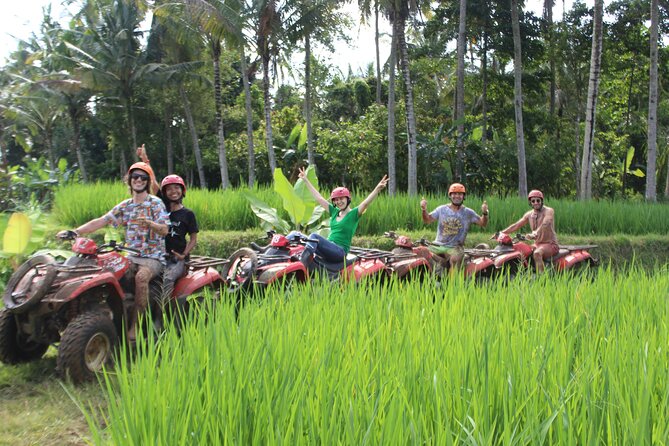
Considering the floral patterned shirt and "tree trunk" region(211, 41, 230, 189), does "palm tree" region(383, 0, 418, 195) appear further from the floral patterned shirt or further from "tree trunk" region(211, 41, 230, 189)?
the floral patterned shirt

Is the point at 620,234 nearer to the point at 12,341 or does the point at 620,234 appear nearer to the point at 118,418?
the point at 12,341

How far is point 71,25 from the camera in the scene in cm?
3022

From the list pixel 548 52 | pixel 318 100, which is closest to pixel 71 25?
pixel 318 100

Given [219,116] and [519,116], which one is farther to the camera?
[219,116]

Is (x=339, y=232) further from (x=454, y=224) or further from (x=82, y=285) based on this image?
(x=82, y=285)

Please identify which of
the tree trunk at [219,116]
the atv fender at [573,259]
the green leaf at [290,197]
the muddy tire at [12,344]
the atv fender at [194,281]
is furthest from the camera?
the tree trunk at [219,116]

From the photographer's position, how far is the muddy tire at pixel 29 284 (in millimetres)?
4234

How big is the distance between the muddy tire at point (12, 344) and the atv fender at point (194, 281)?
110 centimetres

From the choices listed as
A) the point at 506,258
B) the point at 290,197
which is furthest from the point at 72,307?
the point at 290,197

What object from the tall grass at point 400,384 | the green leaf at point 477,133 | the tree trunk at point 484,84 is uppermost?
the tree trunk at point 484,84

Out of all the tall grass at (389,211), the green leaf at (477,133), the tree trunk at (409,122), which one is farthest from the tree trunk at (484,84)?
the tall grass at (389,211)

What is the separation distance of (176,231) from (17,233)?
198 cm

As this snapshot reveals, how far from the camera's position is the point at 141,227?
5.01m

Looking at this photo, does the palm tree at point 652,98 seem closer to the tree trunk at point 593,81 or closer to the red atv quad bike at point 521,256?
the tree trunk at point 593,81
